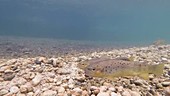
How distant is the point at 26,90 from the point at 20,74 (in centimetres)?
106

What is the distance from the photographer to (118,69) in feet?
19.6

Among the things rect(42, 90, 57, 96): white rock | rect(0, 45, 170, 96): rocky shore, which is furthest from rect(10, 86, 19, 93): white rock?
rect(42, 90, 57, 96): white rock

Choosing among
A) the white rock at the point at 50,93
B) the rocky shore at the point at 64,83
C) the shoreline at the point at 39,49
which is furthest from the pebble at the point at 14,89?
the shoreline at the point at 39,49

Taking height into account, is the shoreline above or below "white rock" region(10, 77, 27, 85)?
below

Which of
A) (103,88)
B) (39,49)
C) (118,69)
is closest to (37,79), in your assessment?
(103,88)

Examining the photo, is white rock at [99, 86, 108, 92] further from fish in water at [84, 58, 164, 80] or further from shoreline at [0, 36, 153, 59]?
shoreline at [0, 36, 153, 59]

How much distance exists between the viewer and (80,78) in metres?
5.41

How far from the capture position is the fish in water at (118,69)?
575 centimetres

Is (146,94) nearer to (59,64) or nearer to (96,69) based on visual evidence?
(96,69)

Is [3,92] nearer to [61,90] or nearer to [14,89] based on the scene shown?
[14,89]

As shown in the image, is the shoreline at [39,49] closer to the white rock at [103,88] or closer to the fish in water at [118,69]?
the fish in water at [118,69]

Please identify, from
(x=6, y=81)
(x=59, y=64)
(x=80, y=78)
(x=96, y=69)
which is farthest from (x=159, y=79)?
(x=6, y=81)

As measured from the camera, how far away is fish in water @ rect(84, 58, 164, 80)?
575 cm

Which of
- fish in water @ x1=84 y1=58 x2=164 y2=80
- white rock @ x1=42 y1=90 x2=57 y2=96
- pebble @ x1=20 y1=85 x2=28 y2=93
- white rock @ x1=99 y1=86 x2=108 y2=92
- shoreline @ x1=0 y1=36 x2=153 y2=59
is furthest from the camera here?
shoreline @ x1=0 y1=36 x2=153 y2=59
